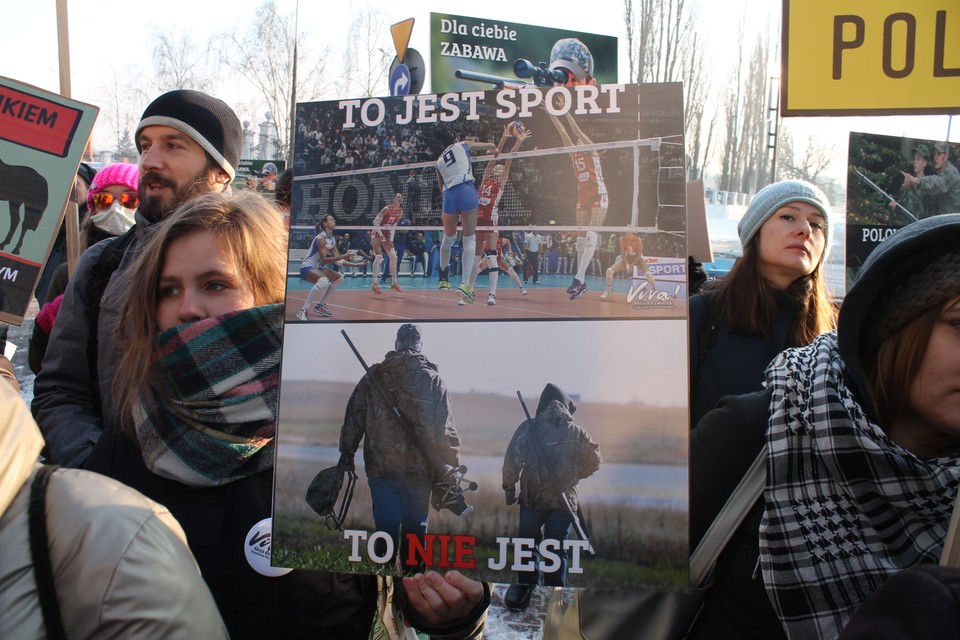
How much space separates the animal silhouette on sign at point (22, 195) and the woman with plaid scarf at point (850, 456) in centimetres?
240

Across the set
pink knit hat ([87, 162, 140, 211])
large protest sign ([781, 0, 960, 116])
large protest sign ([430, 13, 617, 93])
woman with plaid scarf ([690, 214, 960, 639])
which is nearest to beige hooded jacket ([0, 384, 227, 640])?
woman with plaid scarf ([690, 214, 960, 639])

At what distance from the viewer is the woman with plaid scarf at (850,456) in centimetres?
122

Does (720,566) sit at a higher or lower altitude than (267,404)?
lower

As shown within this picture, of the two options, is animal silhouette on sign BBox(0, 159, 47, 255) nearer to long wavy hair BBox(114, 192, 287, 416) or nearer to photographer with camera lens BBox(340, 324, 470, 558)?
long wavy hair BBox(114, 192, 287, 416)

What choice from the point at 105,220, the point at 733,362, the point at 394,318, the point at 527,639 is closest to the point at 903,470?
the point at 394,318

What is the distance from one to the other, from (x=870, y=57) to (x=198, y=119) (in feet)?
6.78

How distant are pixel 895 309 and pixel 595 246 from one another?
0.58m

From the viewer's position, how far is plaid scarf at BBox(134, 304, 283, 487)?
60.7 inches

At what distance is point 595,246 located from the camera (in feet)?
3.92

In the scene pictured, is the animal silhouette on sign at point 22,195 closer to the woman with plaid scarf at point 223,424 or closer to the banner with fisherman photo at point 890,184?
the woman with plaid scarf at point 223,424

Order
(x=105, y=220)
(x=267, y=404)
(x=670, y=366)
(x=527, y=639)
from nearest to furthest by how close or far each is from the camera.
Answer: (x=670, y=366)
(x=267, y=404)
(x=527, y=639)
(x=105, y=220)

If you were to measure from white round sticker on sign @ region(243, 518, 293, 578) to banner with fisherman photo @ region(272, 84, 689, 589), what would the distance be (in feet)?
0.72

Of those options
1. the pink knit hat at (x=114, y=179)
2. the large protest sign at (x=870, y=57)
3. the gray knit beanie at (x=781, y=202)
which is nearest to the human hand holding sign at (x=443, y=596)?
the large protest sign at (x=870, y=57)

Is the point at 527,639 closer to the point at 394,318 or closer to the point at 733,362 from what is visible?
the point at 733,362
